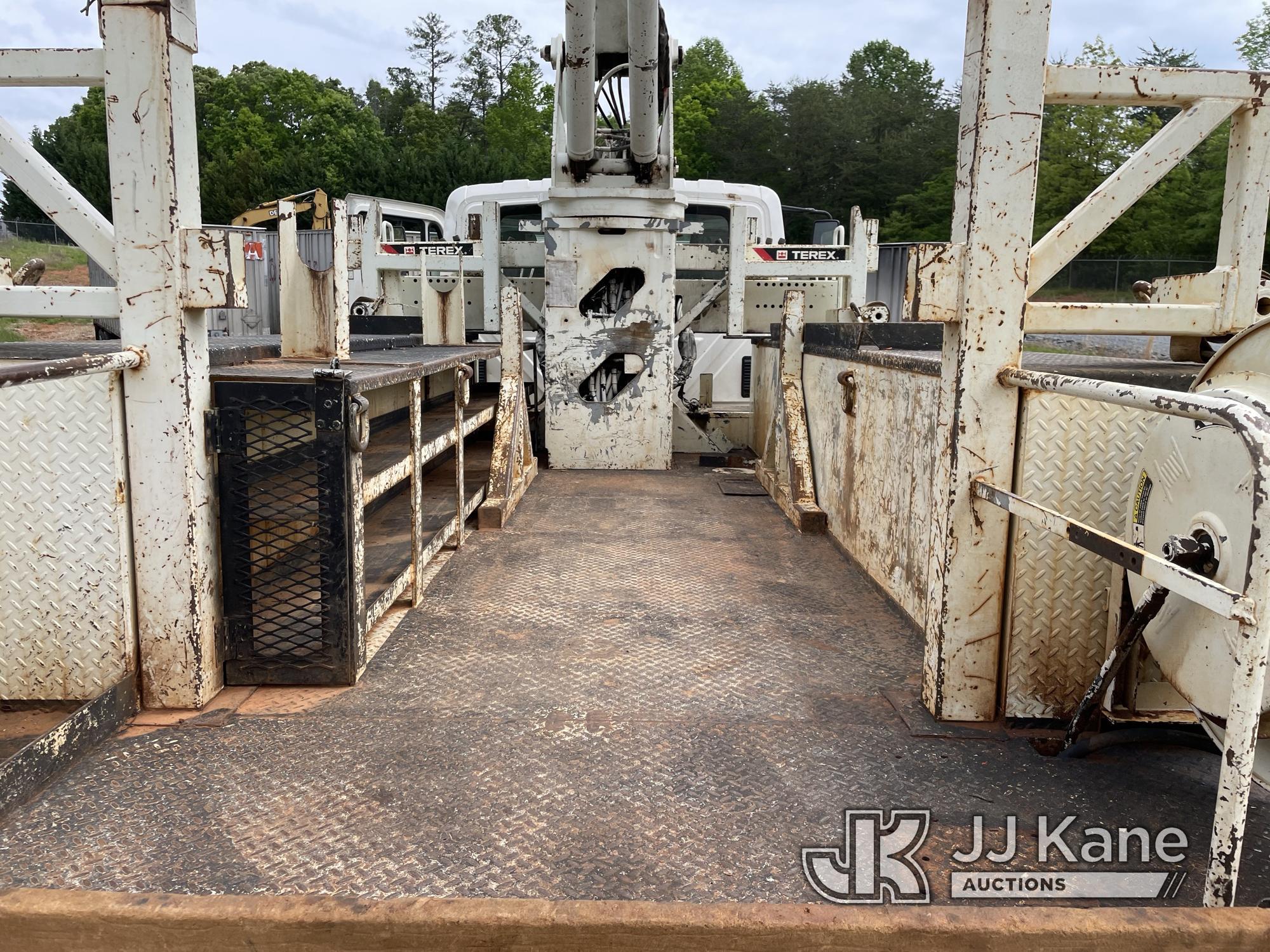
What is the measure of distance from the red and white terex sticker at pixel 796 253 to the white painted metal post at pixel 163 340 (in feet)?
21.5

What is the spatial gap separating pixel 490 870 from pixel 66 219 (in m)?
2.07

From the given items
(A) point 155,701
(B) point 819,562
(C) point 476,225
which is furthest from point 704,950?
(C) point 476,225

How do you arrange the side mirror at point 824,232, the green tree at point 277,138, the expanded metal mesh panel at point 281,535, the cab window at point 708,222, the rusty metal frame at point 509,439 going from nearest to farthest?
the expanded metal mesh panel at point 281,535
the rusty metal frame at point 509,439
the cab window at point 708,222
the side mirror at point 824,232
the green tree at point 277,138

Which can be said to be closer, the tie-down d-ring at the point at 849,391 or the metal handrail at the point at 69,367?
the metal handrail at the point at 69,367

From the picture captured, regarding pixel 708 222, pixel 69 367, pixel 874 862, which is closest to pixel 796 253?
pixel 708 222

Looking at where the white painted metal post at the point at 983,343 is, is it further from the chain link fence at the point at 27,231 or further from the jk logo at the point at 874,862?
the chain link fence at the point at 27,231

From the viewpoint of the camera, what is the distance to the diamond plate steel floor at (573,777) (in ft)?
6.50

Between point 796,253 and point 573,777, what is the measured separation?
7.19 m

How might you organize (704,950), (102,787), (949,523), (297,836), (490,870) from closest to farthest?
(704,950)
(490,870)
(297,836)
(102,787)
(949,523)

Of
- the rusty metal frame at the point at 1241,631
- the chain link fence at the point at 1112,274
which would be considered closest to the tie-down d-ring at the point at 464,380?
the rusty metal frame at the point at 1241,631

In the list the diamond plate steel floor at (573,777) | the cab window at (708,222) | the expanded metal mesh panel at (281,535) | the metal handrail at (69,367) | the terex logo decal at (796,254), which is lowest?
the diamond plate steel floor at (573,777)

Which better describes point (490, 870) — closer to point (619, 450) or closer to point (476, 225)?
point (619, 450)

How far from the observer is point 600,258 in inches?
272

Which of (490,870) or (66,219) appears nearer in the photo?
(490,870)
